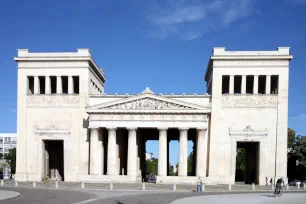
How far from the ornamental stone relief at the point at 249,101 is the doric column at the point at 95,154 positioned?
22808 mm

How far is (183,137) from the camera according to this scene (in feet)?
202

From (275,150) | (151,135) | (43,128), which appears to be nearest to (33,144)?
(43,128)

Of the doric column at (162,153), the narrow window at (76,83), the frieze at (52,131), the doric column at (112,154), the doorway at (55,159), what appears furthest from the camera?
the doorway at (55,159)

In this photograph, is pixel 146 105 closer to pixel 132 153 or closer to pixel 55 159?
pixel 132 153

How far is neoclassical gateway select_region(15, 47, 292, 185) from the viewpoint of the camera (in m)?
61.2

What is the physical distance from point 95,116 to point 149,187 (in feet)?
58.4

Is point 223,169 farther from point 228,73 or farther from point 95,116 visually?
point 95,116

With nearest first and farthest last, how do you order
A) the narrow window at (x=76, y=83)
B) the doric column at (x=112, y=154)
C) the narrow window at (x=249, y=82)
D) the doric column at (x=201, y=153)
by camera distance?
1. the doric column at (x=201, y=153)
2. the doric column at (x=112, y=154)
3. the narrow window at (x=249, y=82)
4. the narrow window at (x=76, y=83)

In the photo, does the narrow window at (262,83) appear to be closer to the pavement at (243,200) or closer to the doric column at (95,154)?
the doric column at (95,154)

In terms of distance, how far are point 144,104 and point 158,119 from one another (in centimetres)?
353

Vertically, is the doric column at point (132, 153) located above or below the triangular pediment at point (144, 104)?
below

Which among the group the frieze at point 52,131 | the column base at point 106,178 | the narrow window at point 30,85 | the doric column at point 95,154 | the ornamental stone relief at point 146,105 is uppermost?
the narrow window at point 30,85

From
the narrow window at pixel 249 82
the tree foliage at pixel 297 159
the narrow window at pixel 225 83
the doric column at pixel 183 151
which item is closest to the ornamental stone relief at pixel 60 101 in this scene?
the doric column at pixel 183 151

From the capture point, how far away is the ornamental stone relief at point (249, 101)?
203ft
